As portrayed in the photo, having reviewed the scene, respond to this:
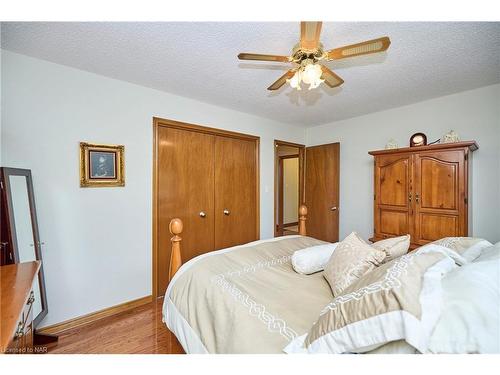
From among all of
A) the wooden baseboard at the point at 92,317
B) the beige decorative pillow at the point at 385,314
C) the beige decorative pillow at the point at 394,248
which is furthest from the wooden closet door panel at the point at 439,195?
the wooden baseboard at the point at 92,317

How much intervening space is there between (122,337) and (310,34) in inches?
101

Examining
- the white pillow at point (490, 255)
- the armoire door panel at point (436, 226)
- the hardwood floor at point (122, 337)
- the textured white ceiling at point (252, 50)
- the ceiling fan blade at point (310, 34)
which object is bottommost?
the hardwood floor at point (122, 337)

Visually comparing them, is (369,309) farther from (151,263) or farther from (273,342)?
(151,263)

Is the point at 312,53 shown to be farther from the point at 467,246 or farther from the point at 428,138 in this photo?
the point at 428,138

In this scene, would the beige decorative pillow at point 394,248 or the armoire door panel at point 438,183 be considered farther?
the armoire door panel at point 438,183

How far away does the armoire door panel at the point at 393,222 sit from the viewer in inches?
98.1

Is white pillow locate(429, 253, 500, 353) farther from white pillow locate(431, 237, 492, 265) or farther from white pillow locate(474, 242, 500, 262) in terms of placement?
white pillow locate(431, 237, 492, 265)

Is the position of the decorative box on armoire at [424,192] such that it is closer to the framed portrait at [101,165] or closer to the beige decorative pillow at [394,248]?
the beige decorative pillow at [394,248]

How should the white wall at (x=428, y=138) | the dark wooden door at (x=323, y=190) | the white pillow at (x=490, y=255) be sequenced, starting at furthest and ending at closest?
1. the dark wooden door at (x=323, y=190)
2. the white wall at (x=428, y=138)
3. the white pillow at (x=490, y=255)

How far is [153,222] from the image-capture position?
248 cm

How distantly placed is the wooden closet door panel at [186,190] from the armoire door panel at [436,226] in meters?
2.45

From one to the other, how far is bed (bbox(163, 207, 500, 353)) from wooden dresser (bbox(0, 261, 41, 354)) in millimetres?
667

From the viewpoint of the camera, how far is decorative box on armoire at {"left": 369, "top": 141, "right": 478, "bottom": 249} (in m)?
2.15
